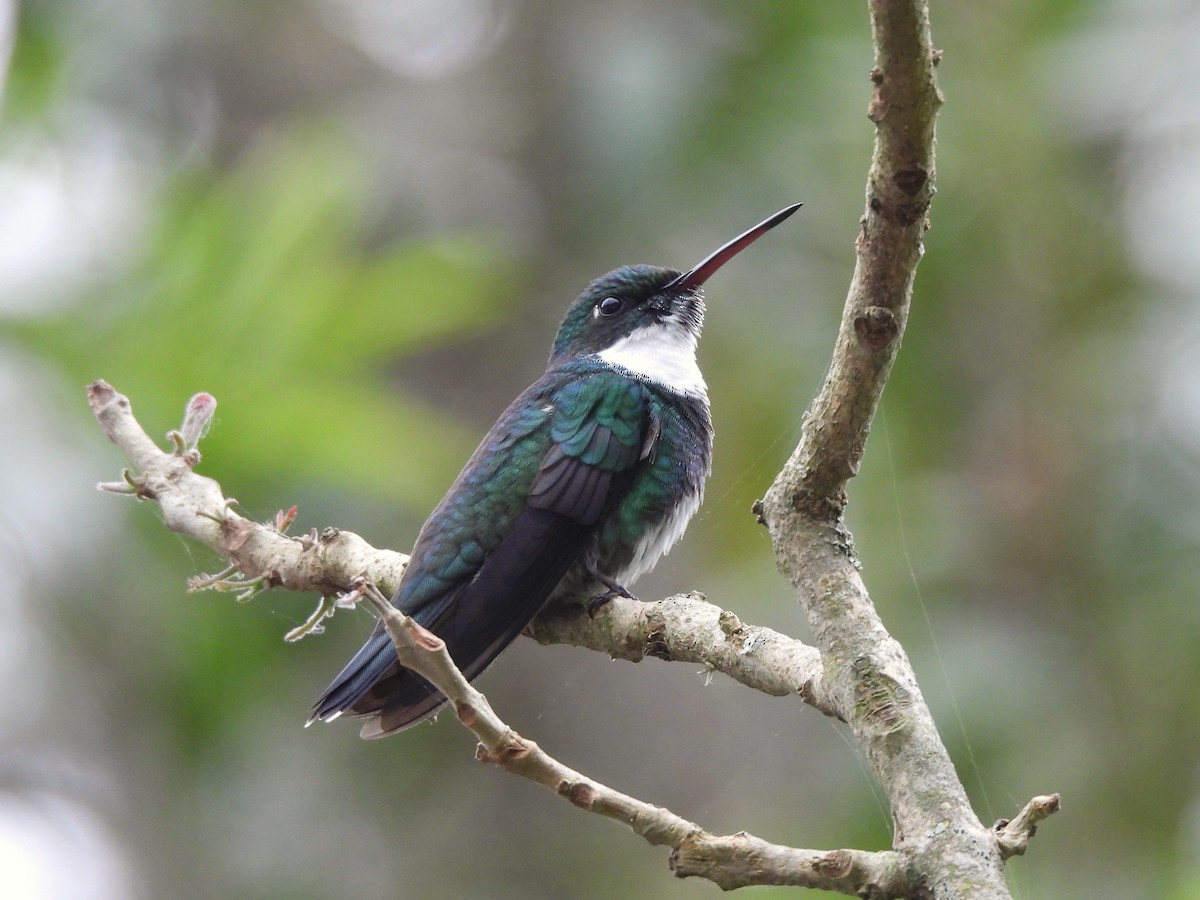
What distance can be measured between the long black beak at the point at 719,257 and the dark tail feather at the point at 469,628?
3.45ft

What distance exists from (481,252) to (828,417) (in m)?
3.39

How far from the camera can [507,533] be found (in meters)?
3.65

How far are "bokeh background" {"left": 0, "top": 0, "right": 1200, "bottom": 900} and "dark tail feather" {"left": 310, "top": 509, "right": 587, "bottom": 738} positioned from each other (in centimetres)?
137

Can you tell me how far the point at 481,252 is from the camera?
18.4 feet

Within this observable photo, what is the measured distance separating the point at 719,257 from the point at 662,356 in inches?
15.0

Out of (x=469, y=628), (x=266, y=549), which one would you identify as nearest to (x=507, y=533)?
(x=469, y=628)

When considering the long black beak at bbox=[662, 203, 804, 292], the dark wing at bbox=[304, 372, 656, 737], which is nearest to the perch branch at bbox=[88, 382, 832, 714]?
the dark wing at bbox=[304, 372, 656, 737]

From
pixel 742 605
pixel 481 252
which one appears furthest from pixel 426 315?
pixel 742 605

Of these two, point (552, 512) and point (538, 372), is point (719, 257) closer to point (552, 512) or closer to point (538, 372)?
point (552, 512)

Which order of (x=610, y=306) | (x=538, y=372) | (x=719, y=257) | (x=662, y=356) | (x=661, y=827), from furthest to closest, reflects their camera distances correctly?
(x=538, y=372) < (x=610, y=306) < (x=662, y=356) < (x=719, y=257) < (x=661, y=827)

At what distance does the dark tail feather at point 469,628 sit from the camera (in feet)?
10.8

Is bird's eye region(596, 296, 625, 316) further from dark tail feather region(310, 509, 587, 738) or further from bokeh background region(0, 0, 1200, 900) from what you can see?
dark tail feather region(310, 509, 587, 738)

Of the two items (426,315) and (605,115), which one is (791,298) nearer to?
(605,115)

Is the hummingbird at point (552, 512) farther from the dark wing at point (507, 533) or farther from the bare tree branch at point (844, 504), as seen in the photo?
the bare tree branch at point (844, 504)
